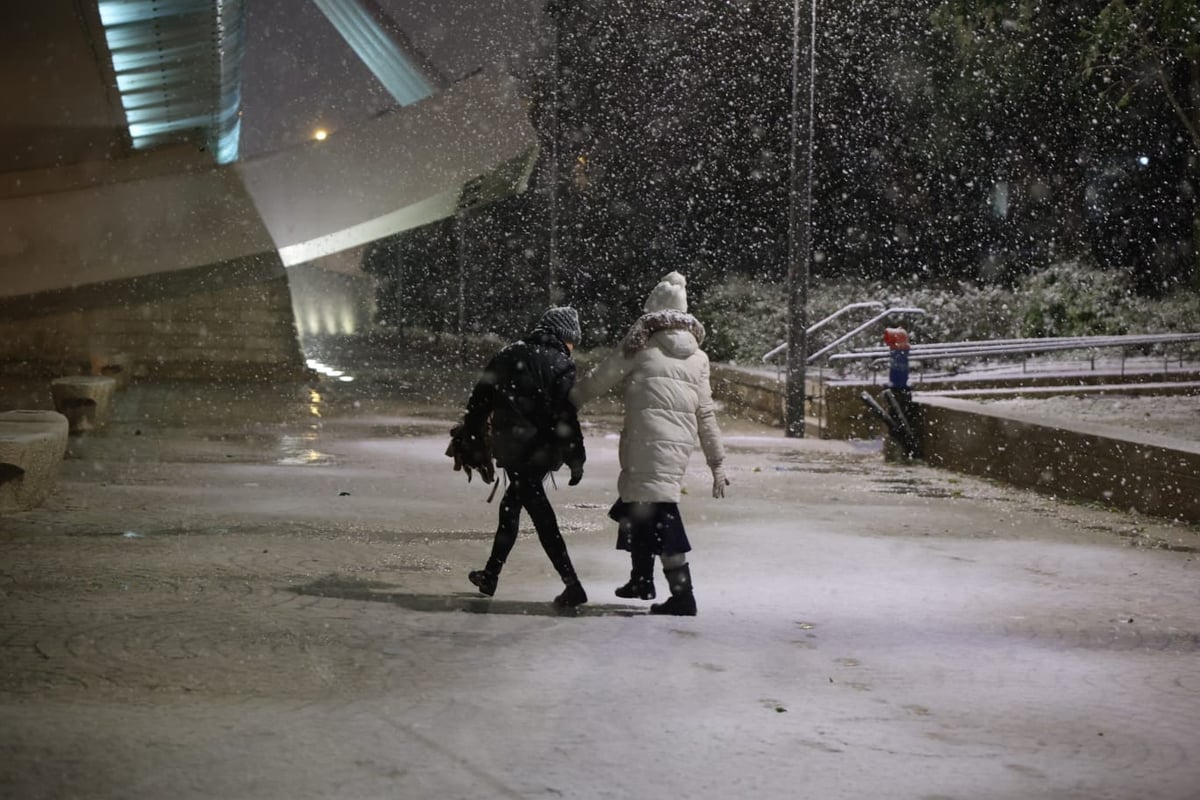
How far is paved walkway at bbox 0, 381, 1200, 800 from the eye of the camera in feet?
16.7

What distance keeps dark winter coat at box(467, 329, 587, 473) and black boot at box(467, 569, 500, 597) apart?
2.02ft

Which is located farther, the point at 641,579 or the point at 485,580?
the point at 485,580

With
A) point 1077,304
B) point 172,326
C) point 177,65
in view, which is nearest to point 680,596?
point 177,65

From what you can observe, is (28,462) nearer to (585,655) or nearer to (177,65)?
(585,655)

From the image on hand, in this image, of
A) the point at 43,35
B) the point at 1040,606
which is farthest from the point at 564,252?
the point at 1040,606

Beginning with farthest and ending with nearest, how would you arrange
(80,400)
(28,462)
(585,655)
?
(80,400) < (28,462) < (585,655)

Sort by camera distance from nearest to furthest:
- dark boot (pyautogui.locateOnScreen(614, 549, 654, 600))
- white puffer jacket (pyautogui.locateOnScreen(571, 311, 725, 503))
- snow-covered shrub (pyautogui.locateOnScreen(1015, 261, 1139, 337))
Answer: white puffer jacket (pyautogui.locateOnScreen(571, 311, 725, 503)) < dark boot (pyautogui.locateOnScreen(614, 549, 654, 600)) < snow-covered shrub (pyautogui.locateOnScreen(1015, 261, 1139, 337))

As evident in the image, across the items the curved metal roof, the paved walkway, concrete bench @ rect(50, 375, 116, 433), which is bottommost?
the paved walkway

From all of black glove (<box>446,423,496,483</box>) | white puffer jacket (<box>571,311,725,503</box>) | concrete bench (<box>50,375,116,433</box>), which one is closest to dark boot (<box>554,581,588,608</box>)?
white puffer jacket (<box>571,311,725,503</box>)

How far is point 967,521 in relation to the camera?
1199 cm

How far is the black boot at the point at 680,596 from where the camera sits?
7.89m

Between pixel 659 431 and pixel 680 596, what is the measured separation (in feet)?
2.78

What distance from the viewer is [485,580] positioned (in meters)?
8.23

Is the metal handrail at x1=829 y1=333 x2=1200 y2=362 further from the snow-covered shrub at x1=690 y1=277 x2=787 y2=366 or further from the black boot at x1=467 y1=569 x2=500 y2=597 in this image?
the black boot at x1=467 y1=569 x2=500 y2=597
